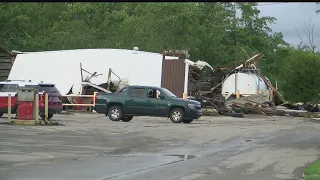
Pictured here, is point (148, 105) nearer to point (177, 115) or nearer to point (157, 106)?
point (157, 106)

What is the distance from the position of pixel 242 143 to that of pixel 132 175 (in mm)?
7701

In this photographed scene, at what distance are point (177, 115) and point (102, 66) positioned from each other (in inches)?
566

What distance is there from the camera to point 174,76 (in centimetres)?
4081

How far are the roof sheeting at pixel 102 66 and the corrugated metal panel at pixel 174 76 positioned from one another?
18.2 inches

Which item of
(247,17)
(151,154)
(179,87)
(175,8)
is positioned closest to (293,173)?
(151,154)

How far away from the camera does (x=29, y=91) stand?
76.7ft

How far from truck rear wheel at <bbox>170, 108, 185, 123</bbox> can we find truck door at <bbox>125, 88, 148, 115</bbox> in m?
1.34

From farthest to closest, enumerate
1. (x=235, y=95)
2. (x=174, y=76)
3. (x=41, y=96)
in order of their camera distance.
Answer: (x=235, y=95) < (x=174, y=76) < (x=41, y=96)

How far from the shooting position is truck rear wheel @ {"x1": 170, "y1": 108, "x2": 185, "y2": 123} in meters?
27.3

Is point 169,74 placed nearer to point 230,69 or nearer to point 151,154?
point 230,69

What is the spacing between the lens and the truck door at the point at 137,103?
27750 mm

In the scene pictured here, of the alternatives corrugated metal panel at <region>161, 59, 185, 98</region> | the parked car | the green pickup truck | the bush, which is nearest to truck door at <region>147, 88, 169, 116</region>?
the green pickup truck

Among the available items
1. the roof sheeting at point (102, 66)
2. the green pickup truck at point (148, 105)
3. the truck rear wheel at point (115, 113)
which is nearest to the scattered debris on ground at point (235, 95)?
the roof sheeting at point (102, 66)

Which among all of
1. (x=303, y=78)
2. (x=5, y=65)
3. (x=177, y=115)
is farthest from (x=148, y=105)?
(x=5, y=65)
